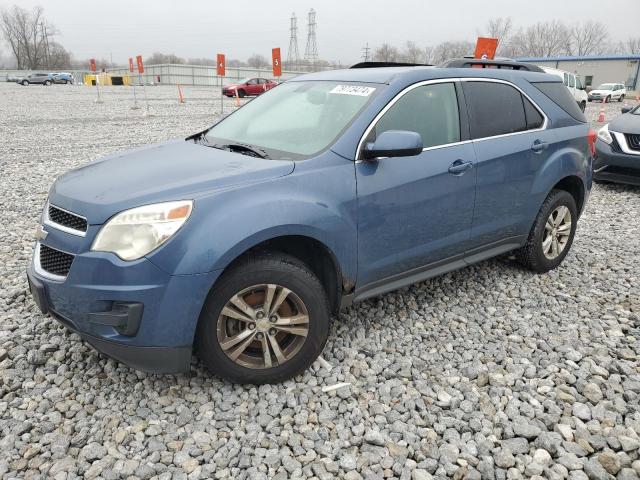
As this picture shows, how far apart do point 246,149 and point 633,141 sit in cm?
701

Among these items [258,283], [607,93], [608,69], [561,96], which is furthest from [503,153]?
[608,69]

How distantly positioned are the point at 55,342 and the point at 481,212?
3043 millimetres

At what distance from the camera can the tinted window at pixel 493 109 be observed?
149 inches

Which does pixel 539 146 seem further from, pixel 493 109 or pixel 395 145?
pixel 395 145

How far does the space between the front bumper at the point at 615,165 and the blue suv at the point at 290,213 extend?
4.54 m

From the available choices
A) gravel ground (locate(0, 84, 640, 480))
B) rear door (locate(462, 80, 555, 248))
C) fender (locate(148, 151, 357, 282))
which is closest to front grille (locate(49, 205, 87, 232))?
fender (locate(148, 151, 357, 282))

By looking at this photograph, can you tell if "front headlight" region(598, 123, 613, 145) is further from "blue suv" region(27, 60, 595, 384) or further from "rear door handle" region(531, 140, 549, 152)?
"rear door handle" region(531, 140, 549, 152)

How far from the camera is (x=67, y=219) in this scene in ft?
9.04

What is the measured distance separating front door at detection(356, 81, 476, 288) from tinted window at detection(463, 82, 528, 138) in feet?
0.50

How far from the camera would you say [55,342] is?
3.41 m

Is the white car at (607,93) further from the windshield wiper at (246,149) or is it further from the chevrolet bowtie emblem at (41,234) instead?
the chevrolet bowtie emblem at (41,234)

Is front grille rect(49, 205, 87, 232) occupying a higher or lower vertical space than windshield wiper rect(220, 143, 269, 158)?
lower

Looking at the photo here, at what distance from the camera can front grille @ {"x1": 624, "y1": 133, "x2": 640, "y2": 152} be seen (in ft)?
25.9

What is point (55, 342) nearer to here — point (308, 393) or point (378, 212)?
point (308, 393)
